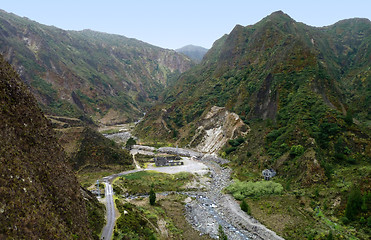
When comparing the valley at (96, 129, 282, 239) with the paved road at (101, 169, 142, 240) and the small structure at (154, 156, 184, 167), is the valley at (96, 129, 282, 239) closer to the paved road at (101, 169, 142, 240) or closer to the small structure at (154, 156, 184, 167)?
the paved road at (101, 169, 142, 240)

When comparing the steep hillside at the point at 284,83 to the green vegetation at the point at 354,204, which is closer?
the green vegetation at the point at 354,204

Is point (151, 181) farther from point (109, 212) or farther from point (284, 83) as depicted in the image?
point (284, 83)

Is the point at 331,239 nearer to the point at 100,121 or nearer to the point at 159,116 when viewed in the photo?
the point at 159,116

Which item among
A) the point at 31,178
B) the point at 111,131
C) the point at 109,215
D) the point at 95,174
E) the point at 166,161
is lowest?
the point at 111,131

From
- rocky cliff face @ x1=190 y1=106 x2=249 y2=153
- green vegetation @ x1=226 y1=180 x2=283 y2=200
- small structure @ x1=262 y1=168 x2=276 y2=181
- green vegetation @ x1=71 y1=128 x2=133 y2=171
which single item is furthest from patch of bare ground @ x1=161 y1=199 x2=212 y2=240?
rocky cliff face @ x1=190 y1=106 x2=249 y2=153

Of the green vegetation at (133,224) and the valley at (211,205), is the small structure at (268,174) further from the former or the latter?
the green vegetation at (133,224)

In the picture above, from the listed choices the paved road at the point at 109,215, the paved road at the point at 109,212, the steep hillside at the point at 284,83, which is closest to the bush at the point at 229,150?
the steep hillside at the point at 284,83

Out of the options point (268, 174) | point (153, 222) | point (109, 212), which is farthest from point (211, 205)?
point (109, 212)
